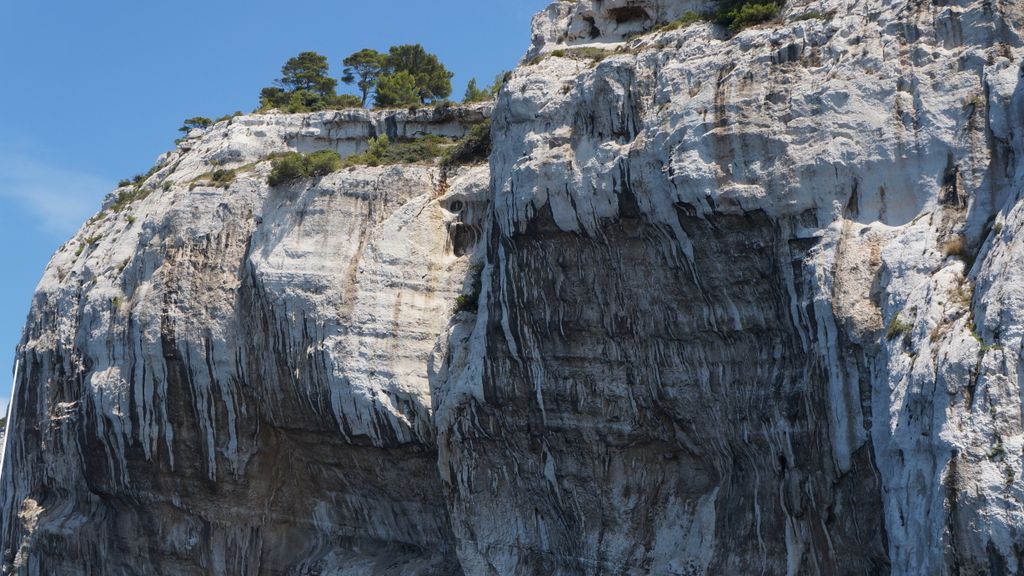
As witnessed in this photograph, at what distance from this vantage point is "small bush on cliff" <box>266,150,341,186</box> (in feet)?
86.2

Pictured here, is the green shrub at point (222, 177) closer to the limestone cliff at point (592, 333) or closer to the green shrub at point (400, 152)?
the limestone cliff at point (592, 333)

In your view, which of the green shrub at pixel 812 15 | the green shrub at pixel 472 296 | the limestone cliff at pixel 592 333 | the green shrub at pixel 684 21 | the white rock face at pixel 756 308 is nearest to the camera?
the white rock face at pixel 756 308

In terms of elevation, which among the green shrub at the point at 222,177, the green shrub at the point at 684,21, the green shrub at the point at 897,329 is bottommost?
the green shrub at the point at 897,329

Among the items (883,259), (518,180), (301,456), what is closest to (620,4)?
(518,180)

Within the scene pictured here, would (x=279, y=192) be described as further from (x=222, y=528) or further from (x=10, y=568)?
(x=10, y=568)

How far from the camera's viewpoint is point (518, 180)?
20.9 metres

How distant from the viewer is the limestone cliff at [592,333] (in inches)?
608

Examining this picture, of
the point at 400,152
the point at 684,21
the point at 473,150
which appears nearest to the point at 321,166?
the point at 400,152

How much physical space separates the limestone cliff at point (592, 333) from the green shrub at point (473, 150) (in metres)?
0.77

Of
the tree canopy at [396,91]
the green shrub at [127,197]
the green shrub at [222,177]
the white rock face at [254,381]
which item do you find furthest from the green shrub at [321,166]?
the tree canopy at [396,91]

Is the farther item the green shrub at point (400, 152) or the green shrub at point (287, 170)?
→ the green shrub at point (400, 152)

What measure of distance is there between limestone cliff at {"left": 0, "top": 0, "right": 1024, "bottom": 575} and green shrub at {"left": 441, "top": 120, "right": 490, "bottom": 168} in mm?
768

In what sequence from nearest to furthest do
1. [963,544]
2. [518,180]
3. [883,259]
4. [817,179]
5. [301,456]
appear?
[963,544], [883,259], [817,179], [518,180], [301,456]

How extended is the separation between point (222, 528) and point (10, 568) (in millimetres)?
7040
